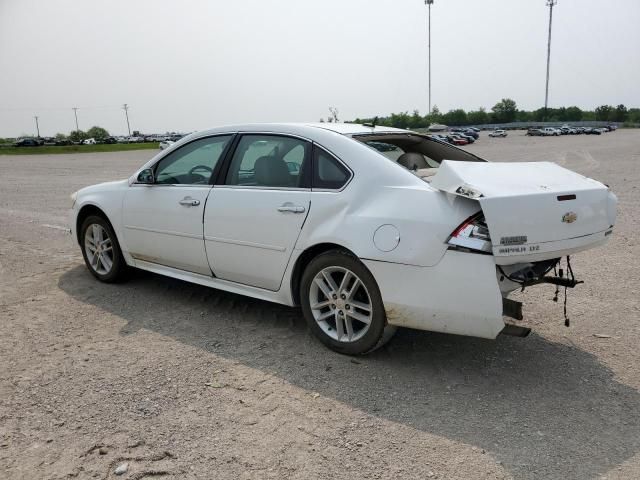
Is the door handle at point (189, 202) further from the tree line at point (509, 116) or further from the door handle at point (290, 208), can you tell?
the tree line at point (509, 116)

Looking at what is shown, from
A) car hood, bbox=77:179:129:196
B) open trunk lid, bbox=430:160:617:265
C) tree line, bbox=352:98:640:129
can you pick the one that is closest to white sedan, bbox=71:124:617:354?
open trunk lid, bbox=430:160:617:265

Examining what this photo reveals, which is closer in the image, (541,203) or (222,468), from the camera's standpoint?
(222,468)

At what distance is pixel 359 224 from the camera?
3631mm

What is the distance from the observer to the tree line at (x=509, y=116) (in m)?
104

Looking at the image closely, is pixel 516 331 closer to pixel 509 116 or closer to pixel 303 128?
pixel 303 128

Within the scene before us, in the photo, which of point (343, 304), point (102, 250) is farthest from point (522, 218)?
point (102, 250)

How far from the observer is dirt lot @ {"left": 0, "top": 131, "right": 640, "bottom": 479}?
2752 mm

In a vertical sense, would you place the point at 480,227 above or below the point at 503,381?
above

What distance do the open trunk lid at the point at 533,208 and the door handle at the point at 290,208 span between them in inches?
38.6

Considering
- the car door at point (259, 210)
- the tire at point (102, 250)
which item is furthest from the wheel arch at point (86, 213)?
the car door at point (259, 210)

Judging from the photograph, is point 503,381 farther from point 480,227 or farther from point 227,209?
point 227,209

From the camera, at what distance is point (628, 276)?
5680mm

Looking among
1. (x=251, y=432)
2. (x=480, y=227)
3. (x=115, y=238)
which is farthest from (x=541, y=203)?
(x=115, y=238)

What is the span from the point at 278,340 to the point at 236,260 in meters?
0.72
